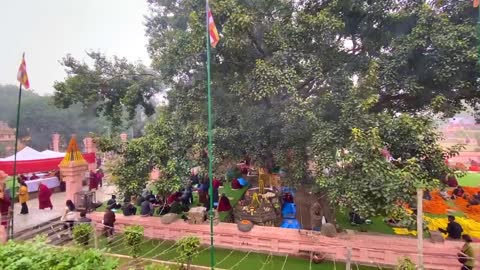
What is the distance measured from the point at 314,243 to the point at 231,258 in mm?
2442

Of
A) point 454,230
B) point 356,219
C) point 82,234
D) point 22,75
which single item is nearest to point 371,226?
point 356,219

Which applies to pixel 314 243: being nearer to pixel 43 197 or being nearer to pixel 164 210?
pixel 164 210

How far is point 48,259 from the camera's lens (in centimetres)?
403

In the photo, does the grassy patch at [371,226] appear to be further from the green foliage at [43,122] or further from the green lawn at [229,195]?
the green foliage at [43,122]

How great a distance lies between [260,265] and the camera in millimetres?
7977

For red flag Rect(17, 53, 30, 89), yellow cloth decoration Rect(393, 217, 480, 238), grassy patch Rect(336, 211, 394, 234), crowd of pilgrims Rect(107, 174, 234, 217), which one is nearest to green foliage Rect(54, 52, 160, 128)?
red flag Rect(17, 53, 30, 89)

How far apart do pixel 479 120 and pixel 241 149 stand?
346 inches

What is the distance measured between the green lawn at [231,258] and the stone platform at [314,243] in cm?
22

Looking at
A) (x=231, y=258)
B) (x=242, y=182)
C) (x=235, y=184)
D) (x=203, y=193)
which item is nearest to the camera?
(x=231, y=258)

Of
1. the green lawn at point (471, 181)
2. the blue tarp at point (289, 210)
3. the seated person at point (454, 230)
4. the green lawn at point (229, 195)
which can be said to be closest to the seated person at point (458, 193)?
the green lawn at point (471, 181)

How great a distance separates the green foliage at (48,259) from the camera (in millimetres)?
3904

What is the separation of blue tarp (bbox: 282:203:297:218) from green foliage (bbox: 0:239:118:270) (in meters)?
8.19

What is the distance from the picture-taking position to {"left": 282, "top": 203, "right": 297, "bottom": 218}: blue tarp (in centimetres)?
1129

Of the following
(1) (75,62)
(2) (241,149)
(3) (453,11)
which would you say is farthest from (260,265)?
(1) (75,62)
